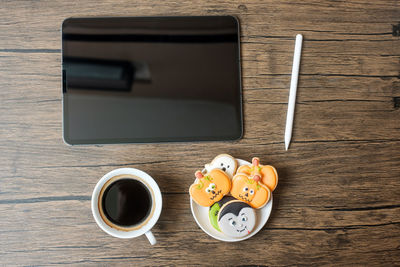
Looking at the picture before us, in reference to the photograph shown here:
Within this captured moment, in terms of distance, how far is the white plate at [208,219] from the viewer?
0.64 m

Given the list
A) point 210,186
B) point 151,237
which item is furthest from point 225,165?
point 151,237

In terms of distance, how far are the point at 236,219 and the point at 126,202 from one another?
0.71 ft

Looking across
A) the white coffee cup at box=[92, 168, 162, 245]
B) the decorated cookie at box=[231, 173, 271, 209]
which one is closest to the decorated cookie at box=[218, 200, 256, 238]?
the decorated cookie at box=[231, 173, 271, 209]

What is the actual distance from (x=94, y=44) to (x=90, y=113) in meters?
0.15

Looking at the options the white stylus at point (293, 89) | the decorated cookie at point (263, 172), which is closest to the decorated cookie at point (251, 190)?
the decorated cookie at point (263, 172)

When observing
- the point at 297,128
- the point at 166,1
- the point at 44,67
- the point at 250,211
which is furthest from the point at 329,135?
the point at 44,67

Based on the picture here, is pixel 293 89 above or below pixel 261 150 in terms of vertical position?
above

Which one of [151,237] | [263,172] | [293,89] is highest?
[293,89]

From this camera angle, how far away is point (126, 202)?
2.08ft

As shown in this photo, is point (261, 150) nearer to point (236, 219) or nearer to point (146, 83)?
point (236, 219)

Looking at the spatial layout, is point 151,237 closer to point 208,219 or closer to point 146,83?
point 208,219

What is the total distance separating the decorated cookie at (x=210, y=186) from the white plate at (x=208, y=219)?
0.03m

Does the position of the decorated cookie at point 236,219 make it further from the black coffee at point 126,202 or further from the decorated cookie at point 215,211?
the black coffee at point 126,202

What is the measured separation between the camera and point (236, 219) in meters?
0.62
